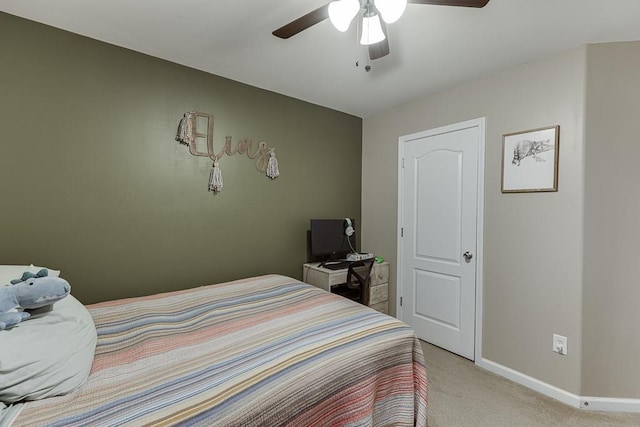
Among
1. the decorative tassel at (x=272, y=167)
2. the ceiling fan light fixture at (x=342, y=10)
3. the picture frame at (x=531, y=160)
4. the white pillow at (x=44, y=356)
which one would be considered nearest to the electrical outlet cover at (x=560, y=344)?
the picture frame at (x=531, y=160)

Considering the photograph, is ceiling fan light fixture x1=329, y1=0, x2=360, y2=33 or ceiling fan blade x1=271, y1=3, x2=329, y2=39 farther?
ceiling fan blade x1=271, y1=3, x2=329, y2=39

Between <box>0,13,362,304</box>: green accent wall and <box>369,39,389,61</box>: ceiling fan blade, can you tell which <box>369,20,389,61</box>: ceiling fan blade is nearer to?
<box>369,39,389,61</box>: ceiling fan blade

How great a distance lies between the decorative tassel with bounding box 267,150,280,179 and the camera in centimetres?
285

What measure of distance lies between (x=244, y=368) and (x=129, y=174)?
5.79ft

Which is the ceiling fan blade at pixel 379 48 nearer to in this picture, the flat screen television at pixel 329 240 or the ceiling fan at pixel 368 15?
the ceiling fan at pixel 368 15

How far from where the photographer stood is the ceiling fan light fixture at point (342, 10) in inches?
49.2

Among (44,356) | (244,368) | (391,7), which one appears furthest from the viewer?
(391,7)

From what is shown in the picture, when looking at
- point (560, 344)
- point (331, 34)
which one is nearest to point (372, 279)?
point (560, 344)

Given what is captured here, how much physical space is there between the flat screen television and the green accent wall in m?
0.20

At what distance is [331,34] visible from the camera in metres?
1.92

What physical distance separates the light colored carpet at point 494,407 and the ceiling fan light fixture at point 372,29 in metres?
2.28

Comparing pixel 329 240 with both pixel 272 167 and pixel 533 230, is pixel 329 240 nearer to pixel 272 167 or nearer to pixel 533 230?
pixel 272 167

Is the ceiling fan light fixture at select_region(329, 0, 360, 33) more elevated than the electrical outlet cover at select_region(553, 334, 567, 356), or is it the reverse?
the ceiling fan light fixture at select_region(329, 0, 360, 33)

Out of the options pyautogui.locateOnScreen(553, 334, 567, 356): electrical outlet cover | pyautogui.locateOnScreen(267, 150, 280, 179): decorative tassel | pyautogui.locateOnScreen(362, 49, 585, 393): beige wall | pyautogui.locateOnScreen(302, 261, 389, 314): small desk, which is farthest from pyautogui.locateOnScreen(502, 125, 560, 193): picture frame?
pyautogui.locateOnScreen(267, 150, 280, 179): decorative tassel
